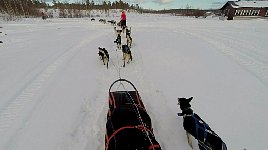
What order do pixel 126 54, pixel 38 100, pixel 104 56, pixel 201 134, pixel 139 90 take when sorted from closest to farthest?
pixel 201 134
pixel 38 100
pixel 139 90
pixel 104 56
pixel 126 54

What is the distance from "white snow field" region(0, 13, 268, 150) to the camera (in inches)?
131

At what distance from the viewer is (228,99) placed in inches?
174

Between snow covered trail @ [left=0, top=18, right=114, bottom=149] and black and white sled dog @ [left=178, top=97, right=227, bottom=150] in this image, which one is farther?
snow covered trail @ [left=0, top=18, right=114, bottom=149]

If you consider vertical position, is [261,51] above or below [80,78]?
above

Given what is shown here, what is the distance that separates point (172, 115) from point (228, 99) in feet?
4.66

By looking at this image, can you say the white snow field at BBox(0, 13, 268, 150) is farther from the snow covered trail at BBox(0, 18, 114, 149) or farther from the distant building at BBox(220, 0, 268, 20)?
the distant building at BBox(220, 0, 268, 20)

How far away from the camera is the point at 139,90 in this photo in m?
5.00

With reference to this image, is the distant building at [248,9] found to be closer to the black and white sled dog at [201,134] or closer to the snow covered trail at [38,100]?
the snow covered trail at [38,100]

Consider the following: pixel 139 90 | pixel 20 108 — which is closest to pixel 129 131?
pixel 139 90

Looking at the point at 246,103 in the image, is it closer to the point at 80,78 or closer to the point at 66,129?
the point at 66,129

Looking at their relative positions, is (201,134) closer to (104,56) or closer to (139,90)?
(139,90)

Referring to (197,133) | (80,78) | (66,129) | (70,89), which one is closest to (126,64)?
(80,78)

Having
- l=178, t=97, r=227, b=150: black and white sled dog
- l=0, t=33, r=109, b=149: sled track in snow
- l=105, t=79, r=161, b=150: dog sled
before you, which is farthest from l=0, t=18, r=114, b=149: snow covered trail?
l=178, t=97, r=227, b=150: black and white sled dog

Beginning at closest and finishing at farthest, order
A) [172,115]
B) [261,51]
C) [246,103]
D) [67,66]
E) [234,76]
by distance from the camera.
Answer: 1. [172,115]
2. [246,103]
3. [234,76]
4. [67,66]
5. [261,51]
